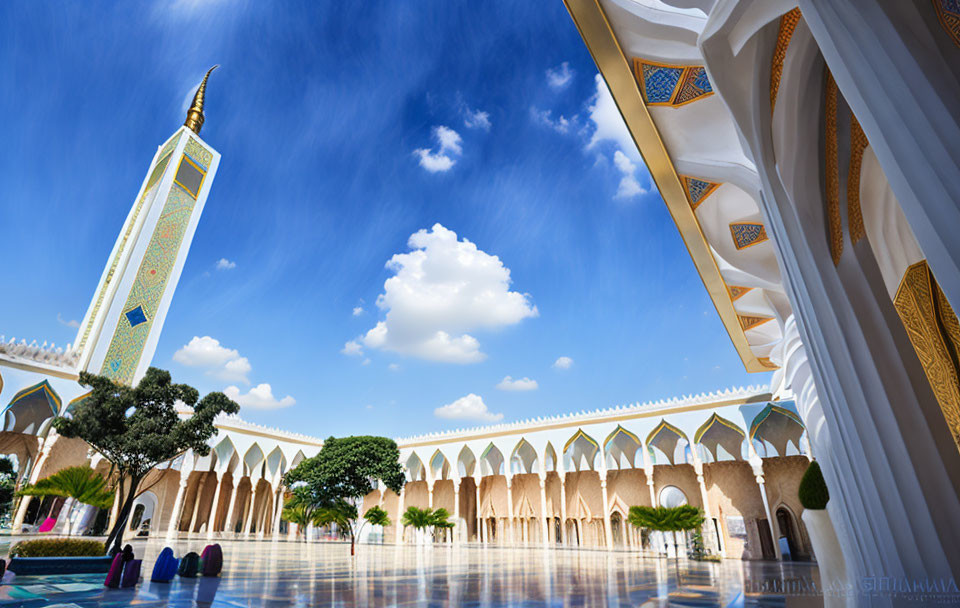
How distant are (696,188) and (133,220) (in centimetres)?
1819

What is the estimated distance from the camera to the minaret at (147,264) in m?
14.3

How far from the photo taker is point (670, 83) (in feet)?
15.3

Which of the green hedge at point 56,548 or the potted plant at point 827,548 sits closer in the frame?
the potted plant at point 827,548

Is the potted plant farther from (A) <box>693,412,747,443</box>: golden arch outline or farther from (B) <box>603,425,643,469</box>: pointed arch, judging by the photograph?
(B) <box>603,425,643,469</box>: pointed arch

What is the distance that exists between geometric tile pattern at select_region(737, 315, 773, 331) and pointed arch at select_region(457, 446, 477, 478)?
630 inches

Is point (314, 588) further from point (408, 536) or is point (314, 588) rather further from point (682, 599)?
point (408, 536)

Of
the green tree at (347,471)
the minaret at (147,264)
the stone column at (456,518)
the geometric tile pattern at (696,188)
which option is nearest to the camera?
the geometric tile pattern at (696,188)

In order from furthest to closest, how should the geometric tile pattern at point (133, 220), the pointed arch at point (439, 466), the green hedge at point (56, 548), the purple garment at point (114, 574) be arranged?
the pointed arch at point (439, 466)
the geometric tile pattern at point (133, 220)
the green hedge at point (56, 548)
the purple garment at point (114, 574)

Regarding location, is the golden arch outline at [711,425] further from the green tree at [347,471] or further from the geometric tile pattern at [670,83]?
the geometric tile pattern at [670,83]

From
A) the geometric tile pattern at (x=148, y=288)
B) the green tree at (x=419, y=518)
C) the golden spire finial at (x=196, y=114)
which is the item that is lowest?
the green tree at (x=419, y=518)

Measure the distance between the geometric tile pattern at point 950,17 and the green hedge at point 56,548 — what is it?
10.0 m

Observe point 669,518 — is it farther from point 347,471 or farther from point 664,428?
point 347,471

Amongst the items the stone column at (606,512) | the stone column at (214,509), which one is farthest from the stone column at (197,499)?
the stone column at (606,512)

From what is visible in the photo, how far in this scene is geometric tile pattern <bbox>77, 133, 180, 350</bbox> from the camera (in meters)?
15.5
